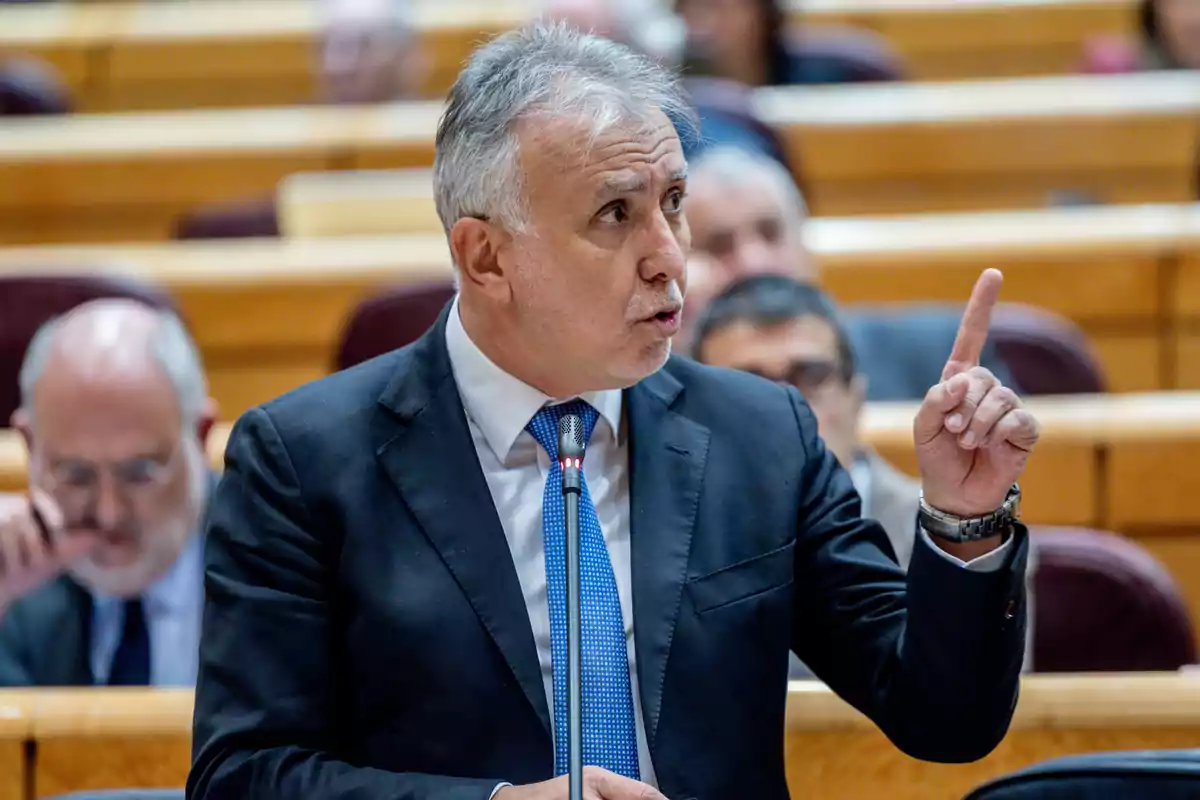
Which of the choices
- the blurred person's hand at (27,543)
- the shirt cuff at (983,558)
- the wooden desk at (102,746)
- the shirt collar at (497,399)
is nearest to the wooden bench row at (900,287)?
the blurred person's hand at (27,543)

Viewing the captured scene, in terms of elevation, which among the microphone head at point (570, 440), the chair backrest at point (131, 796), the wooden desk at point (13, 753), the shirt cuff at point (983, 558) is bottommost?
the wooden desk at point (13, 753)

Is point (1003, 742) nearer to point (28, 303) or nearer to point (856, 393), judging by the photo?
point (856, 393)

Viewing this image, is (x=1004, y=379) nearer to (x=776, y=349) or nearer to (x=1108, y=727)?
(x=776, y=349)

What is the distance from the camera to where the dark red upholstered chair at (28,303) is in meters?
1.84

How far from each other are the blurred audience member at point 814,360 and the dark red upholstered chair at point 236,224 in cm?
113

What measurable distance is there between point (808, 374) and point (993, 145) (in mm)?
1236

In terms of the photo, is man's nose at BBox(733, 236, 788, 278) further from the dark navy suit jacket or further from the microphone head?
the microphone head

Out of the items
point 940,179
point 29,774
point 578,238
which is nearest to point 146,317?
point 29,774

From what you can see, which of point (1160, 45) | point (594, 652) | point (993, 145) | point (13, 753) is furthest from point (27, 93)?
point (594, 652)

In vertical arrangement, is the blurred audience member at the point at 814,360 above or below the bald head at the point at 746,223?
below

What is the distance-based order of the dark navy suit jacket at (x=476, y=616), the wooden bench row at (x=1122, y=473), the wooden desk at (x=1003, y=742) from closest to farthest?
the dark navy suit jacket at (x=476, y=616), the wooden desk at (x=1003, y=742), the wooden bench row at (x=1122, y=473)

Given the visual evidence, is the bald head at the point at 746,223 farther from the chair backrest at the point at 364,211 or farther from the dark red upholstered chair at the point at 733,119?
the chair backrest at the point at 364,211

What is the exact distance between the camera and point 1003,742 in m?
1.01

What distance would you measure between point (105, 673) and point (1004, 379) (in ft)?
2.69
